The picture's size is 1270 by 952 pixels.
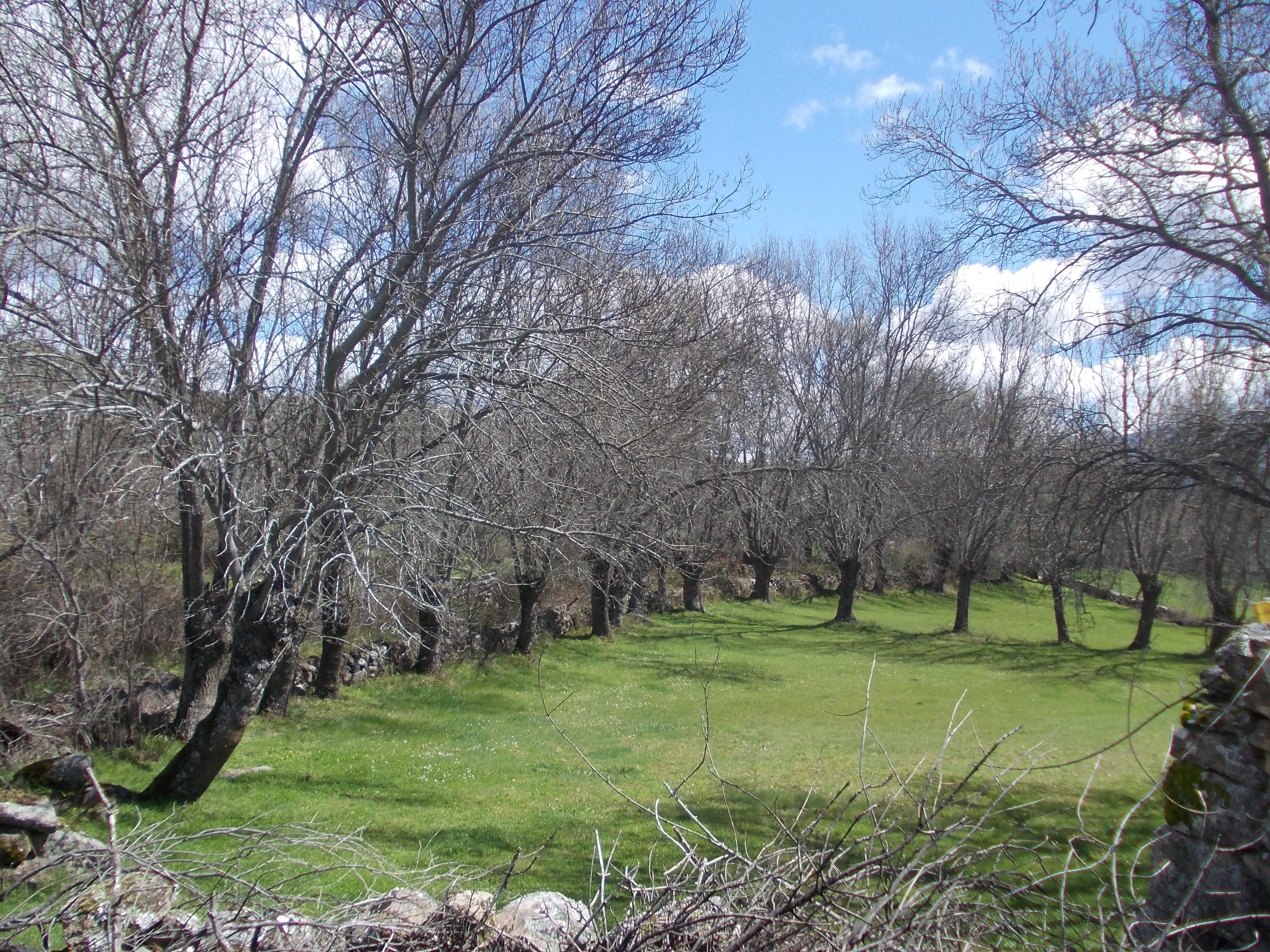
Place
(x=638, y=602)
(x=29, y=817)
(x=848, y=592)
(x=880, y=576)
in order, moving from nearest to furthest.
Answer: (x=29, y=817) → (x=638, y=602) → (x=848, y=592) → (x=880, y=576)

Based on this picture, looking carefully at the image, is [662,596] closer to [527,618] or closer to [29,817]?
[527,618]

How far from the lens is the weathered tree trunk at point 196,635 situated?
9.34m

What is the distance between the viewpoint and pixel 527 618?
20781 mm

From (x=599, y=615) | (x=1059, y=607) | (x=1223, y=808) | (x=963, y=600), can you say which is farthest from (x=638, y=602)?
(x=1223, y=808)

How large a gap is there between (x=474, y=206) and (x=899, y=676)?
1794 centimetres

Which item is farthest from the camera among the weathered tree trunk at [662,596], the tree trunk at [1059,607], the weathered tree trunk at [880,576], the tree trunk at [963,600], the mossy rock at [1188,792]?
the weathered tree trunk at [880,576]

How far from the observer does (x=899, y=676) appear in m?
22.2

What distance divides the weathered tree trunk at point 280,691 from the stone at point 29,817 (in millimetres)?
5517

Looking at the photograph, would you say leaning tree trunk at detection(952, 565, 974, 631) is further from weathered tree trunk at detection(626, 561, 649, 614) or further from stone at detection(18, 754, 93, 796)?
stone at detection(18, 754, 93, 796)

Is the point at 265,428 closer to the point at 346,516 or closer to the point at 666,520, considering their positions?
the point at 346,516

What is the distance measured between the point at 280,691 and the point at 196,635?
3980mm

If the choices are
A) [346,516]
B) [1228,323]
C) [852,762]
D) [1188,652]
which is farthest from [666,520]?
[1188,652]

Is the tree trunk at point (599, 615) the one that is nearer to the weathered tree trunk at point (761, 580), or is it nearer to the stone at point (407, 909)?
the weathered tree trunk at point (761, 580)

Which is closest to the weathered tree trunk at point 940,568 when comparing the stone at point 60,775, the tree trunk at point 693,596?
the tree trunk at point 693,596
